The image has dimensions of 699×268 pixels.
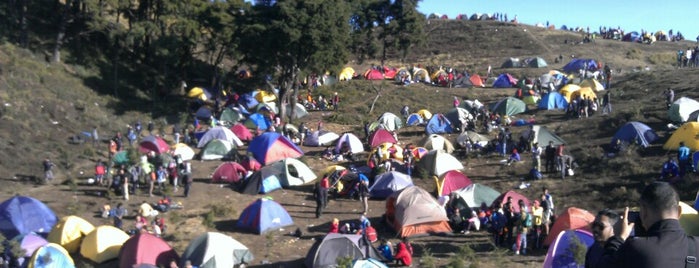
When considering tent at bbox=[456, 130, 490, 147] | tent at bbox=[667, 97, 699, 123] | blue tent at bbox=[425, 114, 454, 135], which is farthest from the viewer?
blue tent at bbox=[425, 114, 454, 135]

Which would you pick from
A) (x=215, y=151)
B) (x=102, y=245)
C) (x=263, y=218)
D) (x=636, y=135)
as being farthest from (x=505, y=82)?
(x=102, y=245)

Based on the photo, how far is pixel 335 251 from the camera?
15.5 m

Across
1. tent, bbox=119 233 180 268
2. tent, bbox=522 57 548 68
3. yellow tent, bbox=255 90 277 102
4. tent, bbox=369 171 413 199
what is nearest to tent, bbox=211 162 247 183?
tent, bbox=369 171 413 199

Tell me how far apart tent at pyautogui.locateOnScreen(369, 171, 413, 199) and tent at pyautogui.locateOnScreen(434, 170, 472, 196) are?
1.01 metres

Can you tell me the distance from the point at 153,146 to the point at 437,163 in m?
12.1

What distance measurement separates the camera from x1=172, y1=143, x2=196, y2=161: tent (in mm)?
27614

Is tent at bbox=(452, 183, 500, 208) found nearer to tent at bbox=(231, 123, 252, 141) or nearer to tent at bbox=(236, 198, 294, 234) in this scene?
tent at bbox=(236, 198, 294, 234)

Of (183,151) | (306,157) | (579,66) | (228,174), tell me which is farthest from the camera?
(579,66)

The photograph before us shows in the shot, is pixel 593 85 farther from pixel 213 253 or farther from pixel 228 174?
pixel 213 253

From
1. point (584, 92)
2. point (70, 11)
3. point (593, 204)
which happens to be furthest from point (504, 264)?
point (70, 11)

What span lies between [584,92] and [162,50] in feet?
79.3

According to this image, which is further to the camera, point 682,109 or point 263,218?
point 682,109

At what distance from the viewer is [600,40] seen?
6372 cm

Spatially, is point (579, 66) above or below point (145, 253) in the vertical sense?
above
